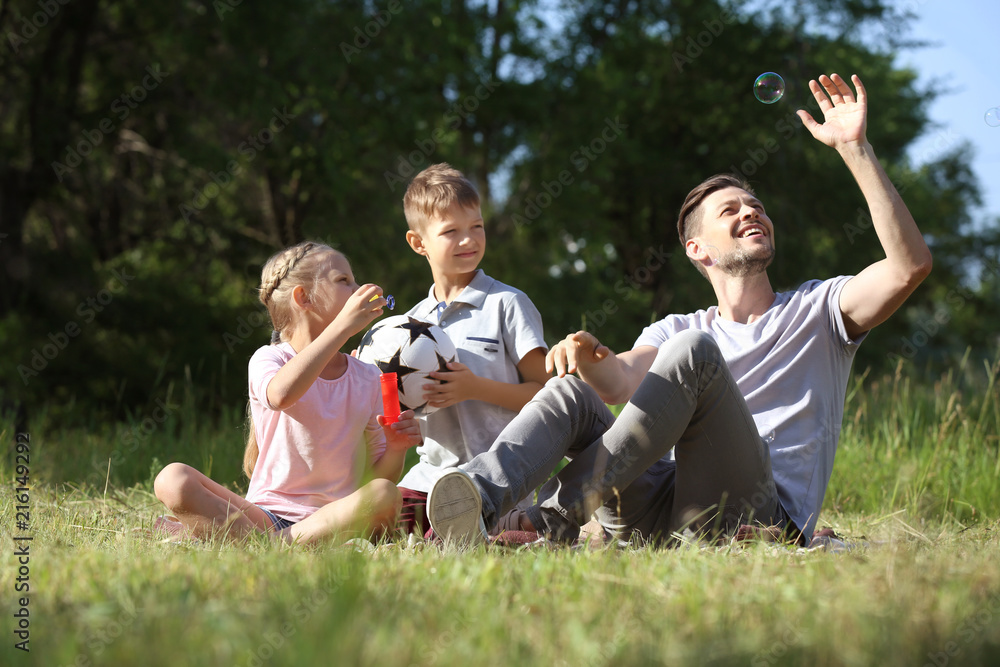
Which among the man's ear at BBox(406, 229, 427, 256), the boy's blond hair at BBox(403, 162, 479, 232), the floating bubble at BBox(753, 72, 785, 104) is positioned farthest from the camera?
the floating bubble at BBox(753, 72, 785, 104)

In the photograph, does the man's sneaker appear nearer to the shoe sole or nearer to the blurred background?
the shoe sole

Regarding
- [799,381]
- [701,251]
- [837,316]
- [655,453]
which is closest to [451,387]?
[655,453]

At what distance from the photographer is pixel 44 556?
2.38 m

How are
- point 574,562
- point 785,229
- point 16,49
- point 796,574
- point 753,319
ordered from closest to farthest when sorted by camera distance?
point 796,574, point 574,562, point 753,319, point 16,49, point 785,229

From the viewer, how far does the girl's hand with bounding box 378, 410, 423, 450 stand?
326 cm

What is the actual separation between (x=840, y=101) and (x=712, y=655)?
2237 mm

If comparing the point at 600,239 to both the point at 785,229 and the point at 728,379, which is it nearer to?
the point at 785,229

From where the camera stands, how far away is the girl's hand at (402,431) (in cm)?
326

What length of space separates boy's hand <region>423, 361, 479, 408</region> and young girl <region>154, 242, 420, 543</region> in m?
0.12

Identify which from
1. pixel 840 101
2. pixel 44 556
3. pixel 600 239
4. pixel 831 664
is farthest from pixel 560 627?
pixel 600 239

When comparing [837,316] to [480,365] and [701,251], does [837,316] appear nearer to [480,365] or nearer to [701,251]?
[701,251]

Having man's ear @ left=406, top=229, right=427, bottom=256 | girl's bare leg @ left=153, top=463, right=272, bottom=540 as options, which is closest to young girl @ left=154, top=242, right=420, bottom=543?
girl's bare leg @ left=153, top=463, right=272, bottom=540

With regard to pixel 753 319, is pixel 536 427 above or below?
below

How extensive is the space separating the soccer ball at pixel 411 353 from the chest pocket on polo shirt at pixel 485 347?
0.32ft
